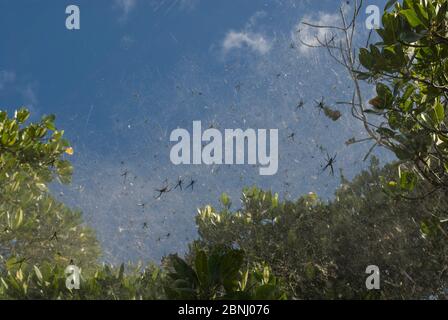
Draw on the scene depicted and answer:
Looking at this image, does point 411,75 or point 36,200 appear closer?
point 411,75

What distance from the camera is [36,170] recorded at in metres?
9.62

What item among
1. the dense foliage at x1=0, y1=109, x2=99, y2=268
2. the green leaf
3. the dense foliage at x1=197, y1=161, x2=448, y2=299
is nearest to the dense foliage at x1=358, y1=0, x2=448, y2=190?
the green leaf

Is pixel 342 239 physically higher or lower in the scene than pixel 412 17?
lower

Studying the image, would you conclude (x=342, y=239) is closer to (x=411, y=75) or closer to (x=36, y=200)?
(x=411, y=75)

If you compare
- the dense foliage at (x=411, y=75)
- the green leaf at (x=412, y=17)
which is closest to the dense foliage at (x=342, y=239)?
the dense foliage at (x=411, y=75)

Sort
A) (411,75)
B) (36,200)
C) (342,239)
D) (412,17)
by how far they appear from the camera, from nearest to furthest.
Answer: (412,17) < (411,75) < (342,239) < (36,200)

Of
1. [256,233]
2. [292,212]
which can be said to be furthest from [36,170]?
[292,212]

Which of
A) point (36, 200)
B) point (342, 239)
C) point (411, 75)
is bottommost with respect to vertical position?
point (342, 239)

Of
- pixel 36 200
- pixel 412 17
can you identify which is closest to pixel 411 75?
pixel 412 17

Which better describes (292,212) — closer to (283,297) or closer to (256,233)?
(256,233)

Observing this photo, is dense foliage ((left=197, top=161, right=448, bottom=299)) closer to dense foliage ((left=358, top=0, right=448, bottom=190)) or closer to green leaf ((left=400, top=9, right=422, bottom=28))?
dense foliage ((left=358, top=0, right=448, bottom=190))

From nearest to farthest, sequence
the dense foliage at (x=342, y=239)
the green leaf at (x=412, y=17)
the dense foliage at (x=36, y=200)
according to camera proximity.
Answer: the green leaf at (x=412, y=17) → the dense foliage at (x=36, y=200) → the dense foliage at (x=342, y=239)

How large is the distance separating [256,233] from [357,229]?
2.19m

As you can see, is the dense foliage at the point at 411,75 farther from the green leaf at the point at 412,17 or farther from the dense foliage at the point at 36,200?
the dense foliage at the point at 36,200
